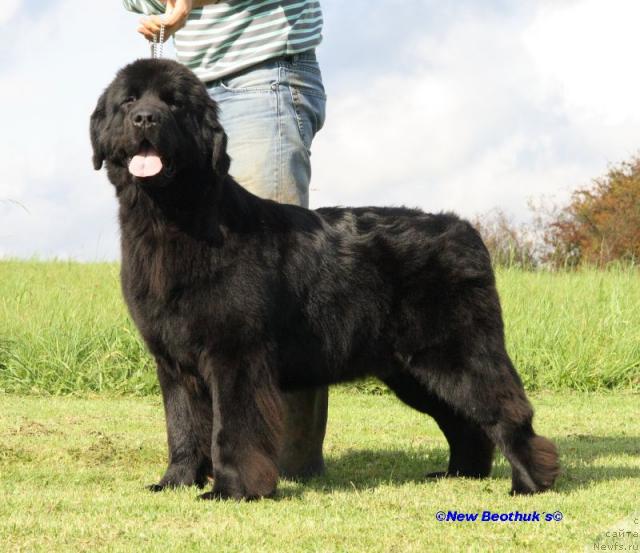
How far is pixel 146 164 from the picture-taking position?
3982mm

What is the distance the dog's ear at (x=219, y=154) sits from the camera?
417cm

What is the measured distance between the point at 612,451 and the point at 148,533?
12.1 ft

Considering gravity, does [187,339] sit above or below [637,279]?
below

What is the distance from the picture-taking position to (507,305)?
11164mm

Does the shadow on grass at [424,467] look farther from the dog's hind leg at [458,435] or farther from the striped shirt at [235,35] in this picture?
the striped shirt at [235,35]

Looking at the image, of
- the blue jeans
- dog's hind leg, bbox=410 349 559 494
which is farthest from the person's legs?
A: dog's hind leg, bbox=410 349 559 494

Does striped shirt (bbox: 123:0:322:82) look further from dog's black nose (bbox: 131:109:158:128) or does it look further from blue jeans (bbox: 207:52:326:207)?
dog's black nose (bbox: 131:109:158:128)

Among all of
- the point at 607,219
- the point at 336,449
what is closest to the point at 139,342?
the point at 336,449

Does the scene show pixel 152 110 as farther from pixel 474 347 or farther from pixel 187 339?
pixel 474 347

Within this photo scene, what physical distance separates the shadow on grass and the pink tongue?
164 cm

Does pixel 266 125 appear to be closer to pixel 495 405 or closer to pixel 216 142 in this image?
pixel 216 142

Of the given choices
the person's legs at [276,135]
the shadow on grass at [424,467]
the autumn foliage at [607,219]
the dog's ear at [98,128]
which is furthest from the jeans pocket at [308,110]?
the autumn foliage at [607,219]

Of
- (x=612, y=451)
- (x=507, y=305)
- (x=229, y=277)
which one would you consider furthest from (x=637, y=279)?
(x=229, y=277)

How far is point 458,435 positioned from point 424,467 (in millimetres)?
546
